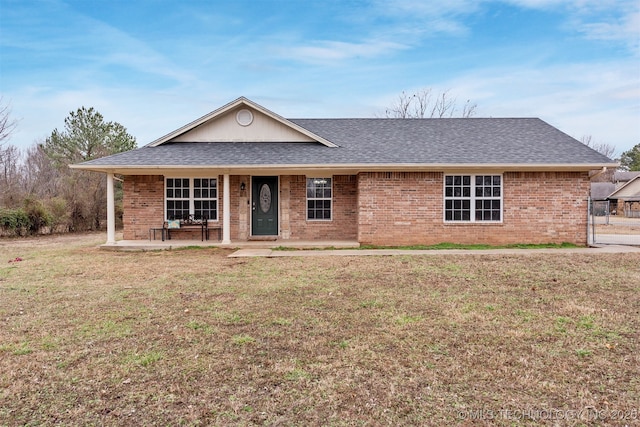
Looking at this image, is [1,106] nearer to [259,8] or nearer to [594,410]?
[259,8]

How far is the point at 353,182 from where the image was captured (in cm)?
1315

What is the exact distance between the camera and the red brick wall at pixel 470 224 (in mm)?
11859

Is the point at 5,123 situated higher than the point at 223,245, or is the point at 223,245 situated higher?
the point at 5,123

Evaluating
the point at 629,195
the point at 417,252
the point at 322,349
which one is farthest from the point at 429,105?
the point at 322,349

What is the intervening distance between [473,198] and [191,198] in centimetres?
957

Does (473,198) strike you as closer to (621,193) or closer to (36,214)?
(36,214)

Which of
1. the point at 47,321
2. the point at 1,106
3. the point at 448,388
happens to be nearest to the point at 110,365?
the point at 47,321

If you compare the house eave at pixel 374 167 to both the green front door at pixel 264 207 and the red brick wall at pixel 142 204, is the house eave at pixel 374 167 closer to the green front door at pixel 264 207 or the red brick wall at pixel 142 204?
the red brick wall at pixel 142 204

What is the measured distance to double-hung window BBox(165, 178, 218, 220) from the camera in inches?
516

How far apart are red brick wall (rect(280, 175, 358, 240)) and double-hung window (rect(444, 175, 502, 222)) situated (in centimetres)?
319

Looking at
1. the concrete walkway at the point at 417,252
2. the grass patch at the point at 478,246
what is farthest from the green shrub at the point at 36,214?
the grass patch at the point at 478,246

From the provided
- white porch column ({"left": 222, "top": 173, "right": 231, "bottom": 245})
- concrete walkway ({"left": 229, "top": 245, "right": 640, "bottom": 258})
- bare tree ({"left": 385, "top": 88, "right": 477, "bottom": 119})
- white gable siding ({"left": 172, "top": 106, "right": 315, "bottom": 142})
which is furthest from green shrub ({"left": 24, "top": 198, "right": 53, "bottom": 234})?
bare tree ({"left": 385, "top": 88, "right": 477, "bottom": 119})

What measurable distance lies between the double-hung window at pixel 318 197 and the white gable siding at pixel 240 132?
1.64 meters

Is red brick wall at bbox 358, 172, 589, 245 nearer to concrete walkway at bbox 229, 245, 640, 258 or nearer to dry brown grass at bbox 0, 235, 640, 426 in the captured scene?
concrete walkway at bbox 229, 245, 640, 258
